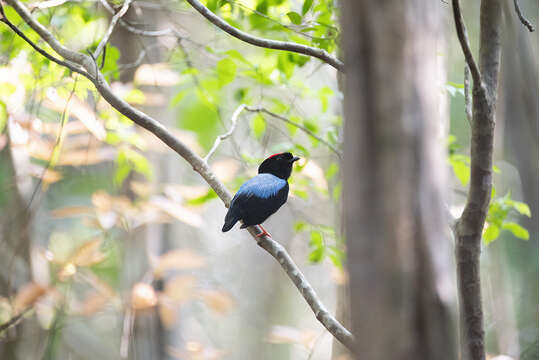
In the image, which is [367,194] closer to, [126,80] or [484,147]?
[484,147]

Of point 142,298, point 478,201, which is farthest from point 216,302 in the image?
point 478,201

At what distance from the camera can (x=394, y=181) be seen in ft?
4.27

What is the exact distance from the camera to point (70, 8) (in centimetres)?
406

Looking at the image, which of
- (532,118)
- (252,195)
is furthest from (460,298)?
(532,118)

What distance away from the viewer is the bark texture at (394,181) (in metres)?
1.27

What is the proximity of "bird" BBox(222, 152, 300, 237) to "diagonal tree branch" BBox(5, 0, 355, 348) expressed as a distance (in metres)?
0.29

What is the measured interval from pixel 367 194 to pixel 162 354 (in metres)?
4.20

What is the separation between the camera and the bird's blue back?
3.47 metres

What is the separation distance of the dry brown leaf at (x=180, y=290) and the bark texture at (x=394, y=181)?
3171 millimetres

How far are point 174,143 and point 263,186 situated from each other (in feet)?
3.13

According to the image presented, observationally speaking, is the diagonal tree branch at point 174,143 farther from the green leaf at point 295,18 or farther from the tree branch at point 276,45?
the green leaf at point 295,18

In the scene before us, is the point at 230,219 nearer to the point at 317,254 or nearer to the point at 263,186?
the point at 263,186

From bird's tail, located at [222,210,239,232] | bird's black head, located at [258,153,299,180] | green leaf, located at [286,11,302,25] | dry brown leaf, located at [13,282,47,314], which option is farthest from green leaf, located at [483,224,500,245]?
dry brown leaf, located at [13,282,47,314]


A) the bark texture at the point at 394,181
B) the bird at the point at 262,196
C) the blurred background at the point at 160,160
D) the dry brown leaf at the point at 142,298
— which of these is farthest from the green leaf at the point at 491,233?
the dry brown leaf at the point at 142,298
